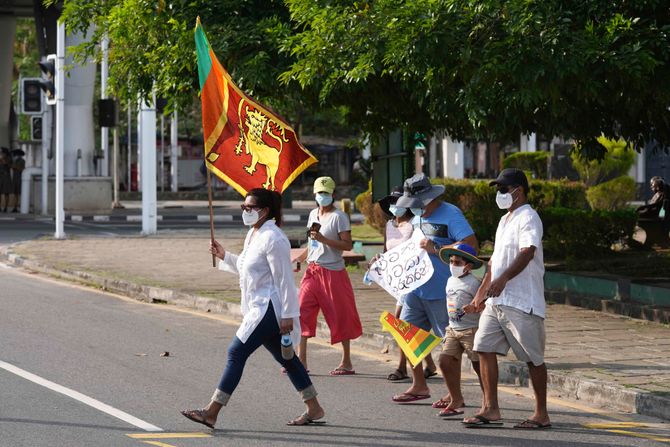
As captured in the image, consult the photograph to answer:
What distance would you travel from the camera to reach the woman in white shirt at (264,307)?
8234 mm

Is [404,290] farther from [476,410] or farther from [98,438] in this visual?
[98,438]

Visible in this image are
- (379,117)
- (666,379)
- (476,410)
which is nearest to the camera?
(476,410)

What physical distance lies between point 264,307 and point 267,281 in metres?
0.20

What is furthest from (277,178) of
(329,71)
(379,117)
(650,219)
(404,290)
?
(650,219)

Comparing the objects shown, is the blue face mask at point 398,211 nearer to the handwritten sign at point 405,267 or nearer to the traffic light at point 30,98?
the handwritten sign at point 405,267

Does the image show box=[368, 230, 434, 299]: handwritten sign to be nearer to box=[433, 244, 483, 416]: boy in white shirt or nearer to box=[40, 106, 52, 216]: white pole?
box=[433, 244, 483, 416]: boy in white shirt

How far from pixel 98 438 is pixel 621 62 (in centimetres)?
603

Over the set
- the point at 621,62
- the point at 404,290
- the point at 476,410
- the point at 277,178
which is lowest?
the point at 476,410

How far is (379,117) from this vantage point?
57.5 ft

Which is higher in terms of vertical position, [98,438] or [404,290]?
[404,290]

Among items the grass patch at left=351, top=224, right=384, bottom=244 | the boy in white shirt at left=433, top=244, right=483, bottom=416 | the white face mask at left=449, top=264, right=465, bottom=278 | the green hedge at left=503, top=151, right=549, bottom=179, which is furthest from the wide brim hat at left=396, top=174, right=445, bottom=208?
the green hedge at left=503, top=151, right=549, bottom=179

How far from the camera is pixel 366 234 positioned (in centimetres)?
2573

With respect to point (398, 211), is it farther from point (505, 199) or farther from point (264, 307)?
point (264, 307)

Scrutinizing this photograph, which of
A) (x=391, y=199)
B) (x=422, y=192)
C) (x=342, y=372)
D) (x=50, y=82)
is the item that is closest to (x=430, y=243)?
(x=422, y=192)
